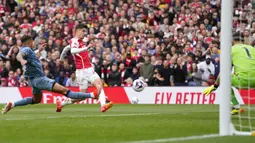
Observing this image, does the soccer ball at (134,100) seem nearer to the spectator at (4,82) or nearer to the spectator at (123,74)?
the spectator at (123,74)

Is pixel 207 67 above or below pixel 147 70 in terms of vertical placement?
above

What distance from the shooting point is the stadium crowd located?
29.1 meters

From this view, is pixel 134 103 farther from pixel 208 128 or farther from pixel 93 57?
pixel 208 128

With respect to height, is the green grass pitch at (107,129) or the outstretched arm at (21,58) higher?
the outstretched arm at (21,58)

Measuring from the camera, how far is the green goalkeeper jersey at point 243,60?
56.8 ft

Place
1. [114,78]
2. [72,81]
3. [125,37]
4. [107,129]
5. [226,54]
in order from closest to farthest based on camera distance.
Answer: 1. [226,54]
2. [107,129]
3. [114,78]
4. [72,81]
5. [125,37]

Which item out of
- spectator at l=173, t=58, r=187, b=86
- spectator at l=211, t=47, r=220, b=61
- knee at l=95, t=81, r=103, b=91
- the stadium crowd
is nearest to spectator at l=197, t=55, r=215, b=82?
the stadium crowd

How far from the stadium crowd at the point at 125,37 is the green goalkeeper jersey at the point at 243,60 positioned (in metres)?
10.7

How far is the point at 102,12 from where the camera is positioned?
1336 inches

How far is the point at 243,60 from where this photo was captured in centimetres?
1755

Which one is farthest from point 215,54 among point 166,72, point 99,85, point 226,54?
point 226,54

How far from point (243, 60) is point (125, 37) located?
1412cm

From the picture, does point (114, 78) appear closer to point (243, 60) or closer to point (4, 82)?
point (4, 82)

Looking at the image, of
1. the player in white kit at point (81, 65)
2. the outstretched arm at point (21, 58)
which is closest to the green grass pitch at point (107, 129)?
the outstretched arm at point (21, 58)
